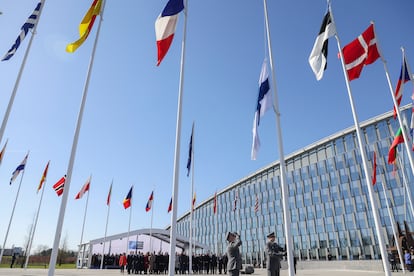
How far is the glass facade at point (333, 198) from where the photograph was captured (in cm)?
4972

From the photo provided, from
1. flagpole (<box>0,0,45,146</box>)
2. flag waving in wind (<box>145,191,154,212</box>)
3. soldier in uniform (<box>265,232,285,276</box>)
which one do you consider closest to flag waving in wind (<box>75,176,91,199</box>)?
flag waving in wind (<box>145,191,154,212</box>)

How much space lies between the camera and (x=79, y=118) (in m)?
8.84

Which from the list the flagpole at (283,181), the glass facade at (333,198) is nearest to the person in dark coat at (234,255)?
the flagpole at (283,181)

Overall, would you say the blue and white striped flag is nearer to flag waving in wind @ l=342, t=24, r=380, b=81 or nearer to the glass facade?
flag waving in wind @ l=342, t=24, r=380, b=81

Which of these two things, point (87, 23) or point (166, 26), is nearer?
point (166, 26)

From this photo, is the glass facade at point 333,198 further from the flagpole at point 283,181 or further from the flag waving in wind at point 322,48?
the flag waving in wind at point 322,48

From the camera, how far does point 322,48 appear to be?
9852 millimetres

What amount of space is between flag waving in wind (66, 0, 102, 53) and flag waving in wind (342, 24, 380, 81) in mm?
8800

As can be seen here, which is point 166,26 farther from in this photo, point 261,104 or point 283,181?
point 283,181

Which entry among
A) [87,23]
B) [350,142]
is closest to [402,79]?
[87,23]

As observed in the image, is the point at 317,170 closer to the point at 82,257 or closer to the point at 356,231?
the point at 356,231

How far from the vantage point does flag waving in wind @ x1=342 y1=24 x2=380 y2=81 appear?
34.0 feet

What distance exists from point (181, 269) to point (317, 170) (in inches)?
1728

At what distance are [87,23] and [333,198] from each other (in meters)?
58.0
